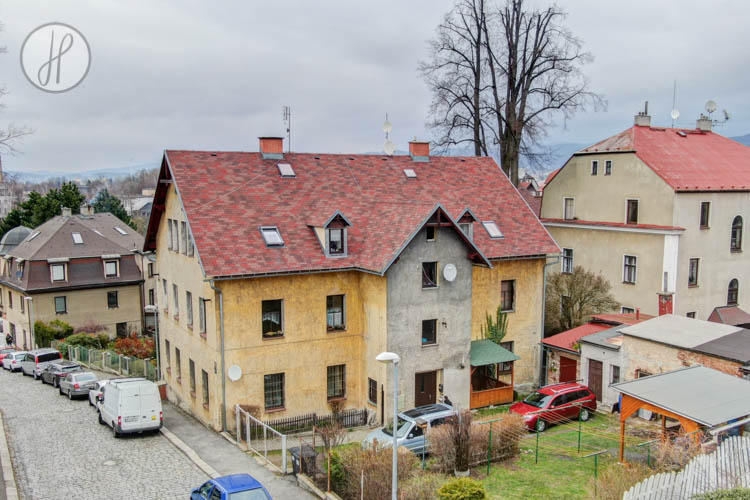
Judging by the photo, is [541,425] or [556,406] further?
[556,406]

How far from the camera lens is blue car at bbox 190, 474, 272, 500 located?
Result: 612 inches

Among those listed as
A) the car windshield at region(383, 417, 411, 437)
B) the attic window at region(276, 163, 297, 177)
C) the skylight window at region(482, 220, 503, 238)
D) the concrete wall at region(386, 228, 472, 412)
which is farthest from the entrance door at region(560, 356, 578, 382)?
the attic window at region(276, 163, 297, 177)

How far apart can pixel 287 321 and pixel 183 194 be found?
22.9 feet

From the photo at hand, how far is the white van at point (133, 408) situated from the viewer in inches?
938

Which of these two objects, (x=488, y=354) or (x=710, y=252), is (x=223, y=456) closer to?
(x=488, y=354)

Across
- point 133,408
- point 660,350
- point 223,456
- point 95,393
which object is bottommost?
point 223,456

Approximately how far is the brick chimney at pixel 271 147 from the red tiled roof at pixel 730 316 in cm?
2607

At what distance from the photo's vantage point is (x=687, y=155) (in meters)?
37.7

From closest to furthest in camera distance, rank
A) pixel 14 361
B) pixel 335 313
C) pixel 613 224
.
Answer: pixel 335 313 < pixel 613 224 < pixel 14 361

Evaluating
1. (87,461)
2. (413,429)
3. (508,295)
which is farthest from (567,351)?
(87,461)

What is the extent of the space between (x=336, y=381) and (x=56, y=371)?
716 inches

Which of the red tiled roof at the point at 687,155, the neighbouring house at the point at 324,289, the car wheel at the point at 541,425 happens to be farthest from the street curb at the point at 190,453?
the red tiled roof at the point at 687,155

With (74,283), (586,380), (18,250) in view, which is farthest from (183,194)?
(18,250)

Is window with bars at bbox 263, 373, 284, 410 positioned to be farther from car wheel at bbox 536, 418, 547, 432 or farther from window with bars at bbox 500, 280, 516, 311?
window with bars at bbox 500, 280, 516, 311
